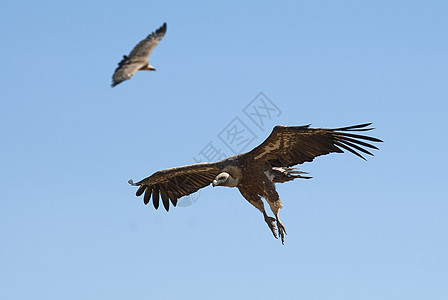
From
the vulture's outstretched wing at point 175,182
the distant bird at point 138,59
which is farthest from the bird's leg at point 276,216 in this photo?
the distant bird at point 138,59

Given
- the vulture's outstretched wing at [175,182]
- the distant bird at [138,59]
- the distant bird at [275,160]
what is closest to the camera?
the distant bird at [138,59]

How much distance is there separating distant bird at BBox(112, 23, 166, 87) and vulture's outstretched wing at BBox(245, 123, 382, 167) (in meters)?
3.43

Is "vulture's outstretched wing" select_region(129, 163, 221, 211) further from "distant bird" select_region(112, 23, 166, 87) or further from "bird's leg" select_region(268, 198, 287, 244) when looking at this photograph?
"distant bird" select_region(112, 23, 166, 87)

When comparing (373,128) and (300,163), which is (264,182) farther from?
(373,128)

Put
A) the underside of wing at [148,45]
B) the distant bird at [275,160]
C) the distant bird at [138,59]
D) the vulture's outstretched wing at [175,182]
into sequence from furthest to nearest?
the vulture's outstretched wing at [175,182] < the distant bird at [275,160] < the underside of wing at [148,45] < the distant bird at [138,59]

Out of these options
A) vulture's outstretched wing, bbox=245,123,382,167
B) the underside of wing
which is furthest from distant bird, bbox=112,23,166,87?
vulture's outstretched wing, bbox=245,123,382,167

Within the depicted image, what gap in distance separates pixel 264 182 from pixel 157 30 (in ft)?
14.3

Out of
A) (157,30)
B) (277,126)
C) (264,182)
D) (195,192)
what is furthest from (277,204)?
(157,30)

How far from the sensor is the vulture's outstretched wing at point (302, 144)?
718 inches

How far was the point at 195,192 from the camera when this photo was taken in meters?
21.4

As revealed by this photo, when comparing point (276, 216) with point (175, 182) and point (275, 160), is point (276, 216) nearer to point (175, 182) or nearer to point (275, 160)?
point (275, 160)

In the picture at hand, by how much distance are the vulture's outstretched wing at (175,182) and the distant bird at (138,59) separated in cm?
418

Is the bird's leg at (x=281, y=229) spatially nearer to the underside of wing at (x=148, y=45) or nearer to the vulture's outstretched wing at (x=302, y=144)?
the vulture's outstretched wing at (x=302, y=144)

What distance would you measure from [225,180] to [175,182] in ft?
9.62
